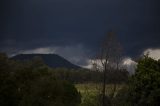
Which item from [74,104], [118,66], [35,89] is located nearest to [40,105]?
[35,89]

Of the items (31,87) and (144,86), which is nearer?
(144,86)

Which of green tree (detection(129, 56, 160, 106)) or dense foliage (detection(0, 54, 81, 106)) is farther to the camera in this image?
dense foliage (detection(0, 54, 81, 106))

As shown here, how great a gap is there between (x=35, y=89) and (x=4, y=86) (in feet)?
27.9

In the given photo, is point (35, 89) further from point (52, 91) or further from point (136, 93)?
point (136, 93)

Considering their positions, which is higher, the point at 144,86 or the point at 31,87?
the point at 144,86

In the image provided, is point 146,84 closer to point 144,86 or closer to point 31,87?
point 144,86

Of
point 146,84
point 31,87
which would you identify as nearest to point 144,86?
point 146,84

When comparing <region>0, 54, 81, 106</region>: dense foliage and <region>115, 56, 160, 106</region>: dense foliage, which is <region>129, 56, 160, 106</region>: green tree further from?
<region>0, 54, 81, 106</region>: dense foliage

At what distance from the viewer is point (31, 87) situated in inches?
2667

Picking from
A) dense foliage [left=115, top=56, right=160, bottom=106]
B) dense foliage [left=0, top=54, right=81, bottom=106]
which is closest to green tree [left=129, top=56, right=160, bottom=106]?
dense foliage [left=115, top=56, right=160, bottom=106]

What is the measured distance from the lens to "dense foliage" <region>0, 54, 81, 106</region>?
211 feet

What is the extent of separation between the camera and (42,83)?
65.9 metres

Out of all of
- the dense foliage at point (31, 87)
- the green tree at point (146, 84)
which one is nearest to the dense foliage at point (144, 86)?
the green tree at point (146, 84)

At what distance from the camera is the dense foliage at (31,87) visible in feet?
211
